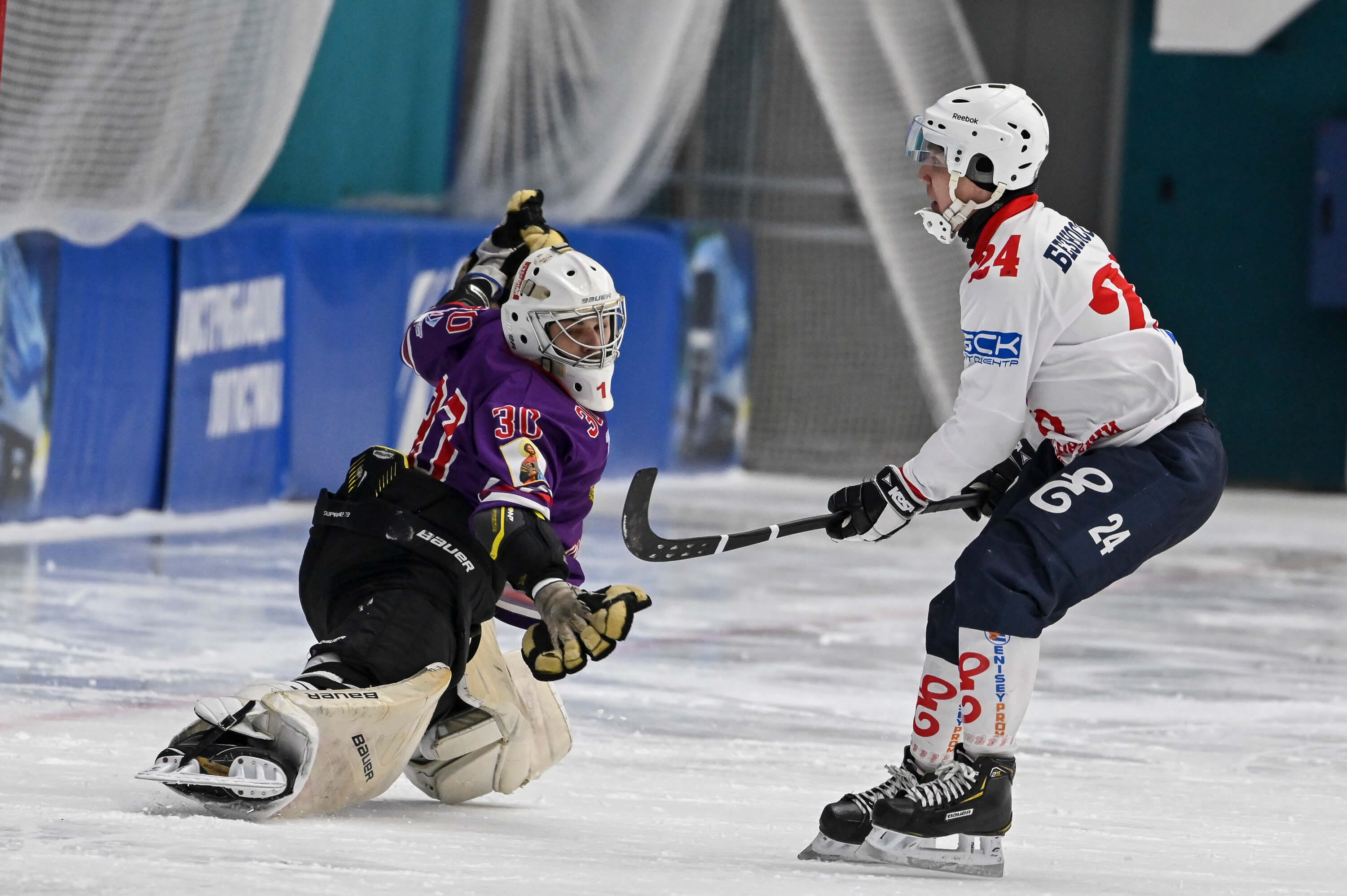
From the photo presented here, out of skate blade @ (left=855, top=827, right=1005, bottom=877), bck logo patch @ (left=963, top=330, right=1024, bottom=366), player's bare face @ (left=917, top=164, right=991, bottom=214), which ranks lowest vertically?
skate blade @ (left=855, top=827, right=1005, bottom=877)

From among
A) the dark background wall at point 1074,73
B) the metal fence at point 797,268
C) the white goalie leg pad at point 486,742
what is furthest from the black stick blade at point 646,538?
the dark background wall at point 1074,73

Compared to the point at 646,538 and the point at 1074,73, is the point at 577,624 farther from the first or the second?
the point at 1074,73

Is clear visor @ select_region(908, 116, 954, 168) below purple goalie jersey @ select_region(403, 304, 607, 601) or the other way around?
the other way around

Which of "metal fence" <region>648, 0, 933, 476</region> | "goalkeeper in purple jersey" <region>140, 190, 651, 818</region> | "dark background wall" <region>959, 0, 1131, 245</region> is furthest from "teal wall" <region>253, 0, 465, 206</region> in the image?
"goalkeeper in purple jersey" <region>140, 190, 651, 818</region>

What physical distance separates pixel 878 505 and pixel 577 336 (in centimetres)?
63

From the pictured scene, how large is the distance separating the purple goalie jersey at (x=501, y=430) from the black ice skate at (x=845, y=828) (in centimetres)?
64

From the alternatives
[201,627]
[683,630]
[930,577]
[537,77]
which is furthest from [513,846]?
[537,77]

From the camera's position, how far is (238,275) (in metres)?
7.87

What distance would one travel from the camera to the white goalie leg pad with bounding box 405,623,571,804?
3535mm

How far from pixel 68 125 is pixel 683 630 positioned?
250cm

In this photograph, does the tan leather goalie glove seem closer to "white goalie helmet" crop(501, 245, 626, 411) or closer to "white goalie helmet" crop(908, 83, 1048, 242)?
"white goalie helmet" crop(501, 245, 626, 411)

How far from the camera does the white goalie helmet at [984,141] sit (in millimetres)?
3268

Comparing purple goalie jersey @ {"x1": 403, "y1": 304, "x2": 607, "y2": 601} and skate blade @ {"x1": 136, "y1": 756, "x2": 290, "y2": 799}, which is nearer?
skate blade @ {"x1": 136, "y1": 756, "x2": 290, "y2": 799}

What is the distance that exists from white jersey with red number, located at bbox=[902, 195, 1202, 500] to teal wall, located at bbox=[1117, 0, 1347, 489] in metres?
10.6
